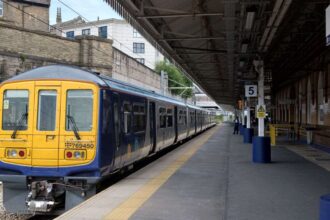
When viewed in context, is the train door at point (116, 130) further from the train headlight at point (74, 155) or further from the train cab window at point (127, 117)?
the train headlight at point (74, 155)

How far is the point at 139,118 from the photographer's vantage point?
13.4m

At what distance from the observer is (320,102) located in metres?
23.2

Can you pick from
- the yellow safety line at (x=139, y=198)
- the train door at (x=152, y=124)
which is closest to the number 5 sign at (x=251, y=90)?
the train door at (x=152, y=124)

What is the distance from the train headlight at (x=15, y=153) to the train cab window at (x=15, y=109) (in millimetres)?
430

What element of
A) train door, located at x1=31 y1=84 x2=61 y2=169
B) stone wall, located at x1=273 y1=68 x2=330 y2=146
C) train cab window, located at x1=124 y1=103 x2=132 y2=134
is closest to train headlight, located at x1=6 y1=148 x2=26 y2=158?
train door, located at x1=31 y1=84 x2=61 y2=169

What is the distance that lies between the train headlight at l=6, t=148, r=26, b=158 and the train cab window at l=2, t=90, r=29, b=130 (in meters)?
0.43

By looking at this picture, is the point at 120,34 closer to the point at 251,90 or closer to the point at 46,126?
the point at 251,90

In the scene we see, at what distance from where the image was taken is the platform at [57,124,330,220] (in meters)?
7.78

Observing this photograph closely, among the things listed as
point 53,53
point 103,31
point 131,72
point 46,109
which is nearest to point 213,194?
point 46,109

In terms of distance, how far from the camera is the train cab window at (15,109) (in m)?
9.67

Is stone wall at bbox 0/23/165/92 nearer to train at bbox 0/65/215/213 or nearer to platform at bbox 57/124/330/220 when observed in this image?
platform at bbox 57/124/330/220

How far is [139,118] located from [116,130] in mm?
2788

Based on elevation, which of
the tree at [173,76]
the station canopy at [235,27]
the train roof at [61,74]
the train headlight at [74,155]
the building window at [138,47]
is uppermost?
the building window at [138,47]

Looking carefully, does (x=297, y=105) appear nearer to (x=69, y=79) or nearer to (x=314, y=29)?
(x=314, y=29)
